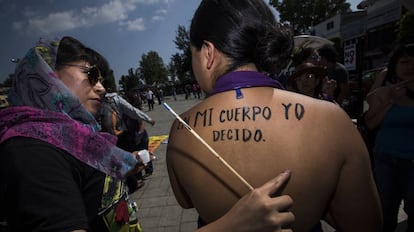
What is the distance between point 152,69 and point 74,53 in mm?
57912

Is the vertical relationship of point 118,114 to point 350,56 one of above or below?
below

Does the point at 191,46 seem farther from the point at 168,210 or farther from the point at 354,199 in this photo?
the point at 168,210

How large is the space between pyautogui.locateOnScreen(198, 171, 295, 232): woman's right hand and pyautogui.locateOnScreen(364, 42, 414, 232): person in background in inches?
79.8

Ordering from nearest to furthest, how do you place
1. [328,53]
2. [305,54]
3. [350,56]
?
[305,54], [328,53], [350,56]

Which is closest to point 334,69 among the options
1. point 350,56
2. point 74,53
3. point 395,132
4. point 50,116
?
point 350,56

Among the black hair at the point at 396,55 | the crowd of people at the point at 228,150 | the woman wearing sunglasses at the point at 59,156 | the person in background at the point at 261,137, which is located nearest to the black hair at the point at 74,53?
the woman wearing sunglasses at the point at 59,156

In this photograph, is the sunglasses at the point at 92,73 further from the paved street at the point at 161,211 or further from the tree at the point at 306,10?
the tree at the point at 306,10

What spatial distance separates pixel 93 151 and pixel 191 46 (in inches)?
27.1

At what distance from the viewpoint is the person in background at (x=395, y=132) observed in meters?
2.27

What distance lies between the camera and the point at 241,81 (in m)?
1.03

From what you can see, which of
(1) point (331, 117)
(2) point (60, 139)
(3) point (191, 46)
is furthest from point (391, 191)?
(2) point (60, 139)

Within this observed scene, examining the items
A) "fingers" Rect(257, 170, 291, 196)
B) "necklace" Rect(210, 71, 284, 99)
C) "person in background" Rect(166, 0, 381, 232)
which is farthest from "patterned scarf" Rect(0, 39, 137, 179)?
"fingers" Rect(257, 170, 291, 196)

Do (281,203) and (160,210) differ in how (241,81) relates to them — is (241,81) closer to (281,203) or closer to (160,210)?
(281,203)

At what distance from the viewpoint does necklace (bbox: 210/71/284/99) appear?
1.03 meters
